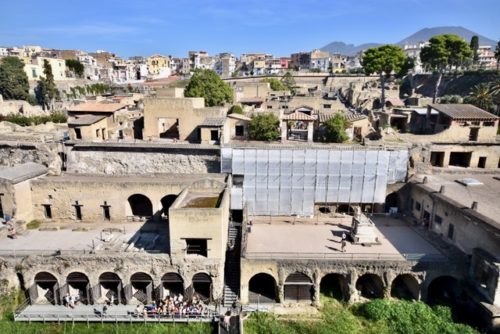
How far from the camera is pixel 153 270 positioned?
2050 cm

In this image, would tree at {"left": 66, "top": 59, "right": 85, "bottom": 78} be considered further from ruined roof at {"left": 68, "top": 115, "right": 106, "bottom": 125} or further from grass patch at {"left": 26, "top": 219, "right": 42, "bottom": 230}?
grass patch at {"left": 26, "top": 219, "right": 42, "bottom": 230}

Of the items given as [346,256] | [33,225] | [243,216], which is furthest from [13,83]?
[346,256]

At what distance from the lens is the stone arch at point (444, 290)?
67.6 feet

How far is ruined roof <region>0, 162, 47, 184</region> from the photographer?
963 inches

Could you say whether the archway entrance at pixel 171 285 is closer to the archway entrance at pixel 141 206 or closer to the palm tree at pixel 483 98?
the archway entrance at pixel 141 206

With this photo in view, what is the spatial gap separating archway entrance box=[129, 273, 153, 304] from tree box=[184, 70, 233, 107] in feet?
96.2

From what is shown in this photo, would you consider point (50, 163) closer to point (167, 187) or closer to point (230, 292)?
point (167, 187)

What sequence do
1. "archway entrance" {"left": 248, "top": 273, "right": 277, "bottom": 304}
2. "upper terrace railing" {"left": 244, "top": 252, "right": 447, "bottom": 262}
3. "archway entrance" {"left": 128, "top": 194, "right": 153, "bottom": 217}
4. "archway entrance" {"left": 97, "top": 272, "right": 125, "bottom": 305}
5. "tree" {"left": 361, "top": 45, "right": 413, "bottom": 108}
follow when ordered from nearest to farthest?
"upper terrace railing" {"left": 244, "top": 252, "right": 447, "bottom": 262} → "archway entrance" {"left": 97, "top": 272, "right": 125, "bottom": 305} → "archway entrance" {"left": 248, "top": 273, "right": 277, "bottom": 304} → "archway entrance" {"left": 128, "top": 194, "right": 153, "bottom": 217} → "tree" {"left": 361, "top": 45, "right": 413, "bottom": 108}

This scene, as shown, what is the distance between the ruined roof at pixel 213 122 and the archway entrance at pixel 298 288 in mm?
16672

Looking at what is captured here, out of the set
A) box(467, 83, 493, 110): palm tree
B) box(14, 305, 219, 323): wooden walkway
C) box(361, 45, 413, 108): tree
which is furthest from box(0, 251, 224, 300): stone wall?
box(361, 45, 413, 108): tree

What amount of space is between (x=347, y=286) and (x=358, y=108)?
41.9 m

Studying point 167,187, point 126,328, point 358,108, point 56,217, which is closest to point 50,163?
point 56,217

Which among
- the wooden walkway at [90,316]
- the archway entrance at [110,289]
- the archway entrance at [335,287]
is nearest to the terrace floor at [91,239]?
the archway entrance at [110,289]

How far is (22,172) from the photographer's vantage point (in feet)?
85.6
